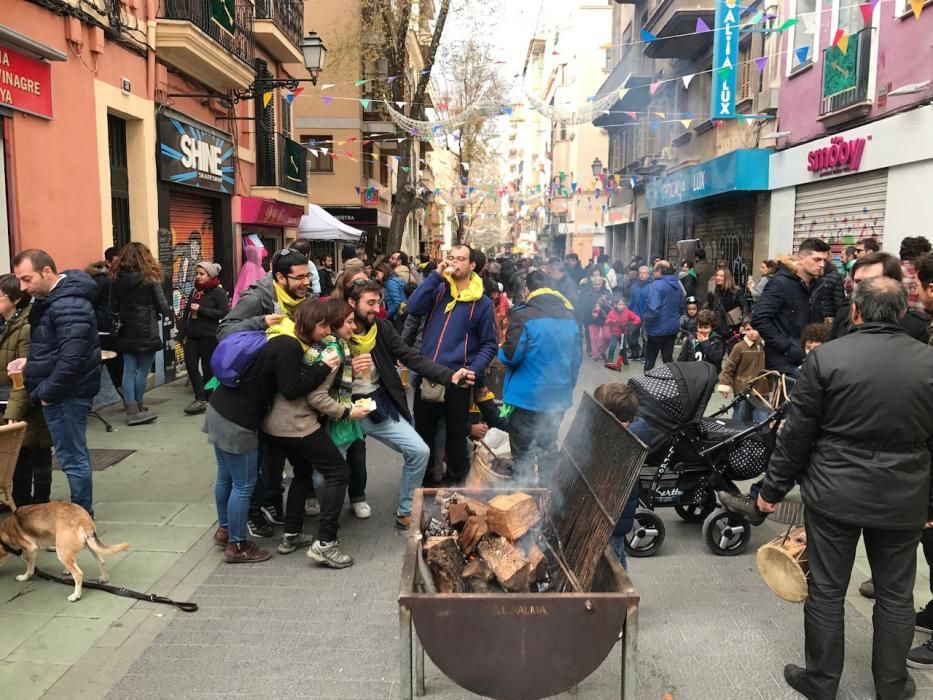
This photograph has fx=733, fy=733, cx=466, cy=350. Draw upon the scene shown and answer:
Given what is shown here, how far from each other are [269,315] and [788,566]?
3.31 meters

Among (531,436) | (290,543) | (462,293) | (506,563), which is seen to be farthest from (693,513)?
(290,543)

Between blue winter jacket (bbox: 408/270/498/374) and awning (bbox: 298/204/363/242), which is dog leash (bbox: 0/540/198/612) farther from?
awning (bbox: 298/204/363/242)

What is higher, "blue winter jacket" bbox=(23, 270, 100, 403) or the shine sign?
the shine sign

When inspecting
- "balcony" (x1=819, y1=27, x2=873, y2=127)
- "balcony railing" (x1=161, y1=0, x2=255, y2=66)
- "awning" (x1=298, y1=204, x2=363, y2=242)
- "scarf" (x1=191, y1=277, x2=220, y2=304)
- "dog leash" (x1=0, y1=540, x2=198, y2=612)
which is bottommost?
"dog leash" (x1=0, y1=540, x2=198, y2=612)

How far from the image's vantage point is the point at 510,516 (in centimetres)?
329

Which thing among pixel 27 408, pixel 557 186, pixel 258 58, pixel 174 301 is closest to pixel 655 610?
pixel 27 408

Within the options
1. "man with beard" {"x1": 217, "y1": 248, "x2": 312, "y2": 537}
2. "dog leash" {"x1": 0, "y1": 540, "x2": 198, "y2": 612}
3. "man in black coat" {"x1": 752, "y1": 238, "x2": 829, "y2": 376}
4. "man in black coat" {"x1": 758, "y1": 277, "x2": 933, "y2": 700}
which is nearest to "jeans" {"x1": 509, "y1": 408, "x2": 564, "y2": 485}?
"man with beard" {"x1": 217, "y1": 248, "x2": 312, "y2": 537}

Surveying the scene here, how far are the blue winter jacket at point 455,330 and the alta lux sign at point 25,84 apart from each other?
4637 millimetres

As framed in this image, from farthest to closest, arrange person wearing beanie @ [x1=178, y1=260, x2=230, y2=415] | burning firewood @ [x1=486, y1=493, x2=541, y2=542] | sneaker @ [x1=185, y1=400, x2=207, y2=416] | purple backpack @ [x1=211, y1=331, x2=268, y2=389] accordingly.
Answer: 1. sneaker @ [x1=185, y1=400, x2=207, y2=416]
2. person wearing beanie @ [x1=178, y1=260, x2=230, y2=415]
3. purple backpack @ [x1=211, y1=331, x2=268, y2=389]
4. burning firewood @ [x1=486, y1=493, x2=541, y2=542]

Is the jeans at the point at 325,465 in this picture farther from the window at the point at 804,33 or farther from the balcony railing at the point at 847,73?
the window at the point at 804,33

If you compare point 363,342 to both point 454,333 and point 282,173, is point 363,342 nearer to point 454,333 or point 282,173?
point 454,333

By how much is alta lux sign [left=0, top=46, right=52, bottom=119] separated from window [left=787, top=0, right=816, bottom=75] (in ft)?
36.3

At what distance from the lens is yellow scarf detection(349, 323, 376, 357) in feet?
16.2

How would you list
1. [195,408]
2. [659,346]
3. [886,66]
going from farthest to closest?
[659,346] < [886,66] < [195,408]
